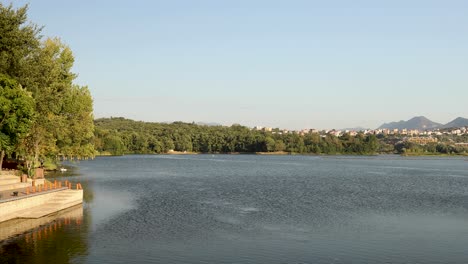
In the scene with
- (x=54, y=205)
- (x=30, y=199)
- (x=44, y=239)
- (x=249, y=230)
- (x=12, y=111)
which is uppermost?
(x=12, y=111)

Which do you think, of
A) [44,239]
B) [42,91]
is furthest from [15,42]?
[44,239]

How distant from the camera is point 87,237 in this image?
41.9 m

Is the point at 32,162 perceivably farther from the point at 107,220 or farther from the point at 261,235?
the point at 261,235

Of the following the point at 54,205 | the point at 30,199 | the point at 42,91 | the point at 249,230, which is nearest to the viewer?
the point at 249,230

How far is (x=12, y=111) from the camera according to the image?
56.9 m

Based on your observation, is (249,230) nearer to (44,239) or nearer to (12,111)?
(44,239)

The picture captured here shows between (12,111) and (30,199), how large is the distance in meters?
12.1

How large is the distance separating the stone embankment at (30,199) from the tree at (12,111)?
5096 mm

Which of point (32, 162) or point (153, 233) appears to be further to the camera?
point (32, 162)

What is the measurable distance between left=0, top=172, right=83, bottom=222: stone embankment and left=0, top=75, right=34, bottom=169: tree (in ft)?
16.7

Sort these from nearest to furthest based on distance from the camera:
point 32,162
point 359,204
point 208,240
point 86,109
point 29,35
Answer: point 208,240 → point 29,35 → point 359,204 → point 32,162 → point 86,109

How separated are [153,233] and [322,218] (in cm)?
1986

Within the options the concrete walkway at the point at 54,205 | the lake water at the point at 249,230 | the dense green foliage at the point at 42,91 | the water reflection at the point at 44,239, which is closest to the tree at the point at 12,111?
the dense green foliage at the point at 42,91

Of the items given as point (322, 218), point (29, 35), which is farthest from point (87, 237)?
point (29, 35)
